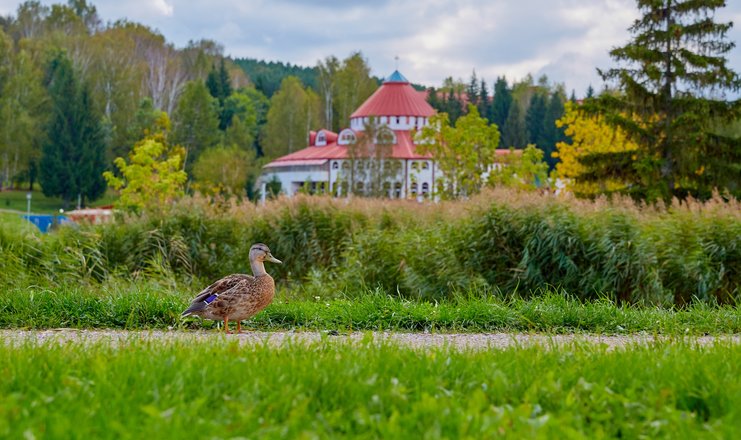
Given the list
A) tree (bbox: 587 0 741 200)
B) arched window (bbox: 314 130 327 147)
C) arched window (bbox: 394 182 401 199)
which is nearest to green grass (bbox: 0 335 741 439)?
tree (bbox: 587 0 741 200)

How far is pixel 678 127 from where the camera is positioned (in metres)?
28.7

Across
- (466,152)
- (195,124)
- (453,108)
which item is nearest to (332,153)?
(195,124)

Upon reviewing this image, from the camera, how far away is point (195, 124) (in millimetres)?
74312

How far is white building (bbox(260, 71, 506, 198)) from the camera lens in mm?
60969

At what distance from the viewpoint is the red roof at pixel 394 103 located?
82.1 m

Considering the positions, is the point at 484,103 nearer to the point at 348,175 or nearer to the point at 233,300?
the point at 348,175

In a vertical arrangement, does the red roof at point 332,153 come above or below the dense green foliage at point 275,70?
below

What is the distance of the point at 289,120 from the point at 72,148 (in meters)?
26.7

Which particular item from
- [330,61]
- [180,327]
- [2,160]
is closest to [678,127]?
[180,327]

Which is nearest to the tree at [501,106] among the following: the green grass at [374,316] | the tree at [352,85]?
the tree at [352,85]

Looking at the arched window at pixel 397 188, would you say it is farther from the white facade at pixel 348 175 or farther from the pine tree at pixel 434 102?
the pine tree at pixel 434 102

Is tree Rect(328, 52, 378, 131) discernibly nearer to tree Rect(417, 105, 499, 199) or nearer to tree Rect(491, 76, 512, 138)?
tree Rect(491, 76, 512, 138)

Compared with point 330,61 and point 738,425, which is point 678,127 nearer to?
point 738,425

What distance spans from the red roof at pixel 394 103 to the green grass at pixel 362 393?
75.5 metres
